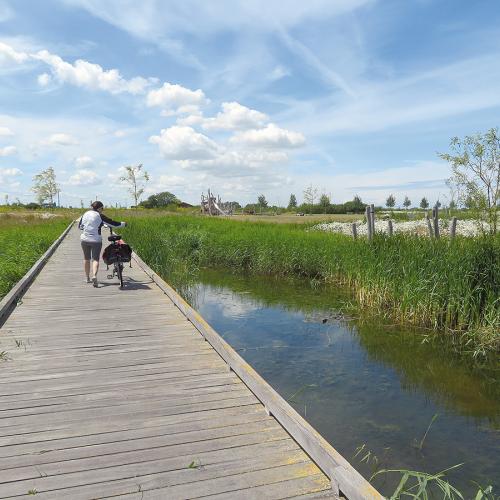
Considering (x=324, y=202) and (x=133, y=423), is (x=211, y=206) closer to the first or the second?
(x=324, y=202)

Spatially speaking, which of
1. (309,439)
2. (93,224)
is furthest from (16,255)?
(309,439)

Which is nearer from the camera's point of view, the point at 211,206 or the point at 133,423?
the point at 133,423

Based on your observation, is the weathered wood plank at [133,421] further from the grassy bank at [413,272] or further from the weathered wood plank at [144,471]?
the grassy bank at [413,272]

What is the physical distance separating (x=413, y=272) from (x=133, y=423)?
22.4ft

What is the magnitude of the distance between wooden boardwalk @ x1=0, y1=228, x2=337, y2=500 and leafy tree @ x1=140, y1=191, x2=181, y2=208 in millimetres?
68348

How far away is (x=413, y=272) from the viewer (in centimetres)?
870

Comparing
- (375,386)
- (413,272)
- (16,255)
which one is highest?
(16,255)

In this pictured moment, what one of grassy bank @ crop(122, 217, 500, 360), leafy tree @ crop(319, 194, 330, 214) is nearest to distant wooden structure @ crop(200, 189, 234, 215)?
leafy tree @ crop(319, 194, 330, 214)

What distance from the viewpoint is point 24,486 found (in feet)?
8.54

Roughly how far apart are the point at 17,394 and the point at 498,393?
601 cm

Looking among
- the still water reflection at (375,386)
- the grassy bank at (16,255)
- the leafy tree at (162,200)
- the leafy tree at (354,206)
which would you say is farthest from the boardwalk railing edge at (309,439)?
the leafy tree at (162,200)

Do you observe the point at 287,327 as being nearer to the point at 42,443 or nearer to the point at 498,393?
the point at 498,393

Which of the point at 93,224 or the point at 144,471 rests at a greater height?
the point at 93,224

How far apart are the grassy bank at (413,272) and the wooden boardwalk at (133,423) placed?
187 inches
